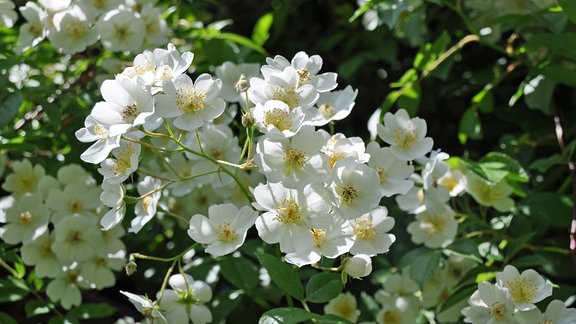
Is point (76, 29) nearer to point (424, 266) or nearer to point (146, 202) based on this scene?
point (146, 202)

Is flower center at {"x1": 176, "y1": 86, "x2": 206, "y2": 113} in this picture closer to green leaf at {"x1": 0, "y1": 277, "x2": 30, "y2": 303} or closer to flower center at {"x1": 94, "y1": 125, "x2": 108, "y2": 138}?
flower center at {"x1": 94, "y1": 125, "x2": 108, "y2": 138}

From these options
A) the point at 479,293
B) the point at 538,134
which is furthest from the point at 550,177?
the point at 479,293

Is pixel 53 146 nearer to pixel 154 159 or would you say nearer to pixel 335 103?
pixel 154 159

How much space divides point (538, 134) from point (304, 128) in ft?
3.14

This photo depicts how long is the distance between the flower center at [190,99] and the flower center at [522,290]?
1.98 feet

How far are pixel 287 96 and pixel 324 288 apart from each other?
1.15 ft

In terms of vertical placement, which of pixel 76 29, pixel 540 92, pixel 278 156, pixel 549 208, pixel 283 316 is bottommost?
pixel 549 208

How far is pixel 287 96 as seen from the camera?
3.92ft

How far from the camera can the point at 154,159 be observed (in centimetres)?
159

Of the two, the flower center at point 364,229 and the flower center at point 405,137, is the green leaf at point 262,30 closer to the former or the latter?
the flower center at point 405,137

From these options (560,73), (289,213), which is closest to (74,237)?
(289,213)

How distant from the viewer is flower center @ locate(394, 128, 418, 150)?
138cm

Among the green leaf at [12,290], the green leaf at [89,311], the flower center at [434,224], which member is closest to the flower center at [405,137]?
the flower center at [434,224]

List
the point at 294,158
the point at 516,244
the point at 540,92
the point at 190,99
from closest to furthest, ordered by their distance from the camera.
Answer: the point at 294,158 < the point at 190,99 < the point at 516,244 < the point at 540,92
